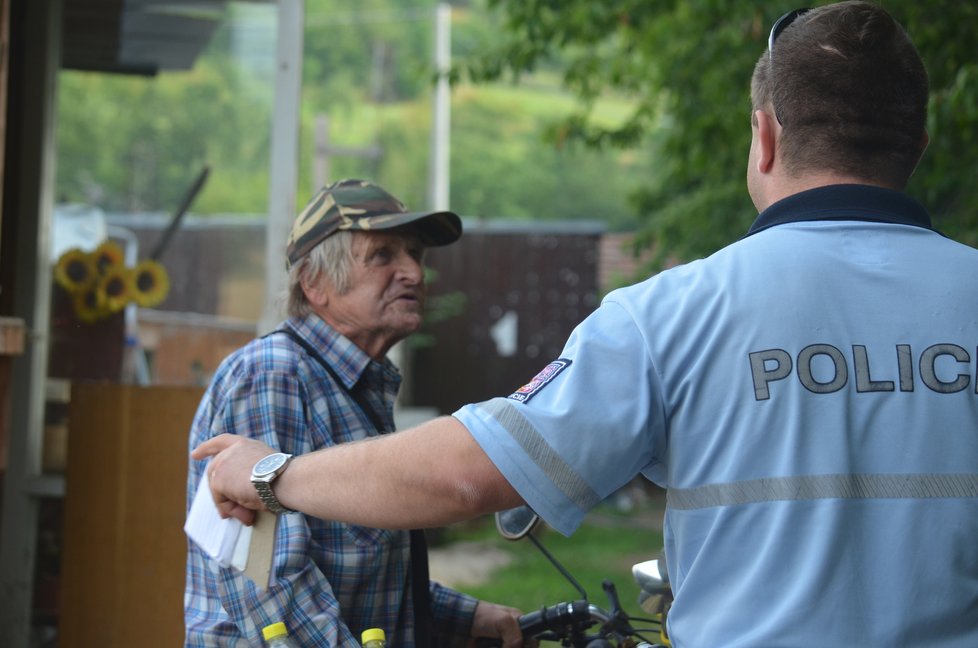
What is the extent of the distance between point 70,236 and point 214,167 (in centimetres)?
90

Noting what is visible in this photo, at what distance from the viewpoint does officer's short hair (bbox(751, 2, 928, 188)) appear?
151cm

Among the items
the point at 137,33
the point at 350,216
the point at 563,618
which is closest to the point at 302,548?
the point at 563,618

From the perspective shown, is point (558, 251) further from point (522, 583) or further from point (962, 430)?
point (962, 430)

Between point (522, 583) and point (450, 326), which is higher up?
point (450, 326)

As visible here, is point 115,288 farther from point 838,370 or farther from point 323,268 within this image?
A: point 838,370

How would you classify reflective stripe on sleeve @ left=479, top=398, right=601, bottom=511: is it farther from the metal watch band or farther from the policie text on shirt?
the metal watch band

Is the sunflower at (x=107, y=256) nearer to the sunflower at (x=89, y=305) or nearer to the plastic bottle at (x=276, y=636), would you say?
the sunflower at (x=89, y=305)

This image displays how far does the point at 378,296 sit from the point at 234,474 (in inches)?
46.1

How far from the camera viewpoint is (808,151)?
5.02ft

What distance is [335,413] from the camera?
8.57 feet

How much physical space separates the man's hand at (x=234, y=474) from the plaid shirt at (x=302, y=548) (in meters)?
0.54

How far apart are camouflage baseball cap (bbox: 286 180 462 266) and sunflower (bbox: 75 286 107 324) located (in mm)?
2074

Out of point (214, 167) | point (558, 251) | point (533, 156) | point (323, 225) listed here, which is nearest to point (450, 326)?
point (558, 251)

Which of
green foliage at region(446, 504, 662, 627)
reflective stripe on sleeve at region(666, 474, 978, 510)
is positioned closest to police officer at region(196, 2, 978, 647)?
reflective stripe on sleeve at region(666, 474, 978, 510)
